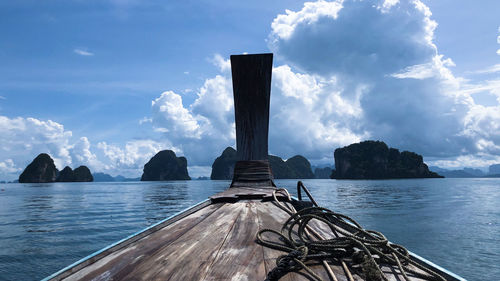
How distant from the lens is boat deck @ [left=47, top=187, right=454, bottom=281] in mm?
1562

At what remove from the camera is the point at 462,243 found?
29.6 feet

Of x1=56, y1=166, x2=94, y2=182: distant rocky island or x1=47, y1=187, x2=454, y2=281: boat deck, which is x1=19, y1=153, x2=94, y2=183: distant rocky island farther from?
x1=47, y1=187, x2=454, y2=281: boat deck

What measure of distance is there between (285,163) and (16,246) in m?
187

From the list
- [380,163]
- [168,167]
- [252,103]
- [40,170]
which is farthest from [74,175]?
[252,103]

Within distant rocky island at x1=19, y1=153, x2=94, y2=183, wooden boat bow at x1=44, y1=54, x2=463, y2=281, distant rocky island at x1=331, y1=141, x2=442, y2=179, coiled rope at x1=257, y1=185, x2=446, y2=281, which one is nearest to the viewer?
coiled rope at x1=257, y1=185, x2=446, y2=281

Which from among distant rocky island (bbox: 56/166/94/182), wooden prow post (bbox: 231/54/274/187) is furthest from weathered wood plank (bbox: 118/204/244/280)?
distant rocky island (bbox: 56/166/94/182)

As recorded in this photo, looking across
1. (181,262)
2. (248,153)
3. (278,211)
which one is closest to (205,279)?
(181,262)

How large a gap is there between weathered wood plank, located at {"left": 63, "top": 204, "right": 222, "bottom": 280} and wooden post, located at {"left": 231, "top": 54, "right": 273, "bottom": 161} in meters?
3.60

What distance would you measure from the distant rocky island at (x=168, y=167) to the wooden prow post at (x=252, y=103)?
170585 mm

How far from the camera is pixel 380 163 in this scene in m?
131

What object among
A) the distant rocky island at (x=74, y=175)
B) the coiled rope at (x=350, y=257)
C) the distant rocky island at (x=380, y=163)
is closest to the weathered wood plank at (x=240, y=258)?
the coiled rope at (x=350, y=257)

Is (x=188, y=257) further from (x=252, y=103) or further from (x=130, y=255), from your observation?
(x=252, y=103)

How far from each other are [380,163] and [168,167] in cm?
12035

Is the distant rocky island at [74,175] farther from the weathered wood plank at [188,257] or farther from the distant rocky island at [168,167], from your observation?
the weathered wood plank at [188,257]
